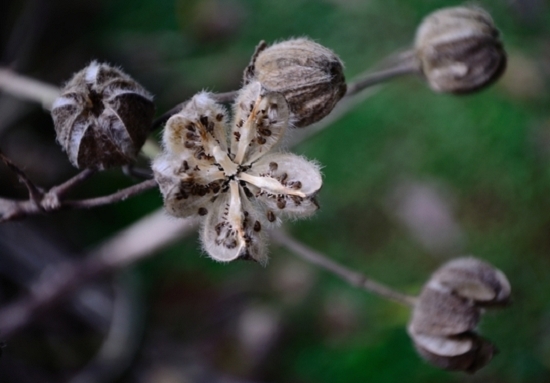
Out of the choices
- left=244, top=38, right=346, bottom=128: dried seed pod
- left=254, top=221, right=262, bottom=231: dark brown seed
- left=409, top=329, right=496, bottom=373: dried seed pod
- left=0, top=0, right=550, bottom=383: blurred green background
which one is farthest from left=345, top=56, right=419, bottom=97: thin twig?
left=0, top=0, right=550, bottom=383: blurred green background

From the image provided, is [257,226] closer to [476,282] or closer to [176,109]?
[176,109]

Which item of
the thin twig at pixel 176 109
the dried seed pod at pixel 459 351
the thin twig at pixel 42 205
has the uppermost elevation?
the thin twig at pixel 176 109

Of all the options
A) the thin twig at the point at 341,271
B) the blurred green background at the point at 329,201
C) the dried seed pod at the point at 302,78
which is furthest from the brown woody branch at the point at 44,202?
the blurred green background at the point at 329,201

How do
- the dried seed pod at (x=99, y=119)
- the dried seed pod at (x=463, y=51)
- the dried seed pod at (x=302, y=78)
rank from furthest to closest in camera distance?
1. the dried seed pod at (x=463, y=51)
2. the dried seed pod at (x=302, y=78)
3. the dried seed pod at (x=99, y=119)

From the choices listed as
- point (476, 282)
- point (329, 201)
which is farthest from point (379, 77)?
point (329, 201)

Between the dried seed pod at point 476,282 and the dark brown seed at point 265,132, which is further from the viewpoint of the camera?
the dried seed pod at point 476,282

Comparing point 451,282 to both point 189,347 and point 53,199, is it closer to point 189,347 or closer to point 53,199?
point 53,199

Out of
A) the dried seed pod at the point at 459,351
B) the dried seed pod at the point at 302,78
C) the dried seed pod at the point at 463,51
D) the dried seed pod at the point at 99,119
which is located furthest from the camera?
the dried seed pod at the point at 463,51

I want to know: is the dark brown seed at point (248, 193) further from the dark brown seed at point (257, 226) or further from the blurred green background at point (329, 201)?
the blurred green background at point (329, 201)
